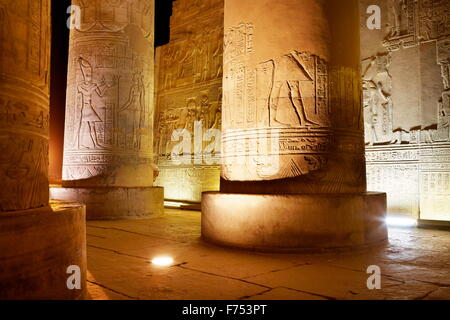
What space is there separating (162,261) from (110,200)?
11.2 ft

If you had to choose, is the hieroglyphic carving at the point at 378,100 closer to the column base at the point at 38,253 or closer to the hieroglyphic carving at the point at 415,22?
the hieroglyphic carving at the point at 415,22

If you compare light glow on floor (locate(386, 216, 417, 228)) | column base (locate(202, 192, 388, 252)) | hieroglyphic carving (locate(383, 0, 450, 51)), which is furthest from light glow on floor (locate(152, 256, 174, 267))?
hieroglyphic carving (locate(383, 0, 450, 51))

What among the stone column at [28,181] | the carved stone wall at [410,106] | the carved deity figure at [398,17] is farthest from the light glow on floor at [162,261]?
the carved deity figure at [398,17]

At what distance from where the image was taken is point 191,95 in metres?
9.73

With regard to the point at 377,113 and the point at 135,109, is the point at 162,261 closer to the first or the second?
the point at 135,109

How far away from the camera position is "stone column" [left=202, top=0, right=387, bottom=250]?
3.63 m

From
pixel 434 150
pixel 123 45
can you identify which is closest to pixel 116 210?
pixel 123 45

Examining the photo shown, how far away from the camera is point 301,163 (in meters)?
3.79

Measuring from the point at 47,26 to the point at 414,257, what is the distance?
11.1 feet

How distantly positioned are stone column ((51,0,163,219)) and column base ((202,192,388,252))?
3189mm

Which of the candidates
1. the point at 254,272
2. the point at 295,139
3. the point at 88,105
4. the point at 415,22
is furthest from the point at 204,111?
the point at 254,272

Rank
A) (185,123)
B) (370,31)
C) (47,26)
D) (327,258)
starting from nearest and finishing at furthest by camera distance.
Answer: (47,26) < (327,258) < (370,31) < (185,123)

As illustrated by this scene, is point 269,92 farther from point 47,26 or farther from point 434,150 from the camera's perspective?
point 434,150

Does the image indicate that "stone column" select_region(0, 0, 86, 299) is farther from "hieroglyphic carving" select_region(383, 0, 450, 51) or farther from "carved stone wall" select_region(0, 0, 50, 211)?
"hieroglyphic carving" select_region(383, 0, 450, 51)
